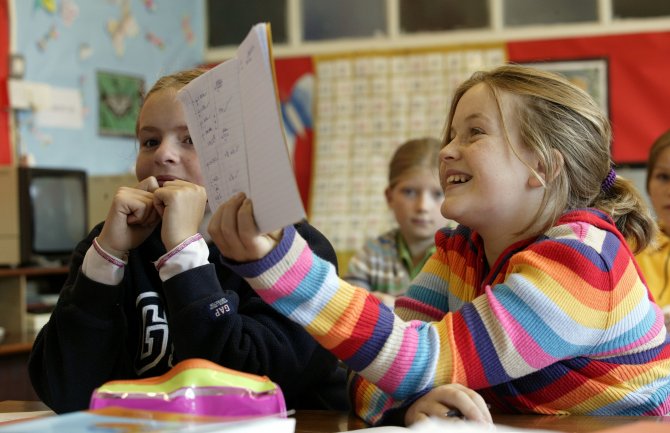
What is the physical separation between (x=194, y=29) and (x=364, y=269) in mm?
2731

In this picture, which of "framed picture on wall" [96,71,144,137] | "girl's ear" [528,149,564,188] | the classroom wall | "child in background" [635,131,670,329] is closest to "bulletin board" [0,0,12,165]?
the classroom wall

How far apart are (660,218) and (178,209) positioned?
1.97m

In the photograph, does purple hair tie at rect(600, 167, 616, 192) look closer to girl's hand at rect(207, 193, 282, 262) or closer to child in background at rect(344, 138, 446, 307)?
girl's hand at rect(207, 193, 282, 262)

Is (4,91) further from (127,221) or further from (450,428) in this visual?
(450,428)

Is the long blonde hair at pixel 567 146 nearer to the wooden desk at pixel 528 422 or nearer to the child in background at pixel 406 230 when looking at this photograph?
the wooden desk at pixel 528 422

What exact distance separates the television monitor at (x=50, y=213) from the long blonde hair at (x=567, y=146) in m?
2.55

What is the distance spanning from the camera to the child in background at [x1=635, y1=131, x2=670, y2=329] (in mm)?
2586

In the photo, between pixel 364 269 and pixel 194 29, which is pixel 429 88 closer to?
pixel 194 29

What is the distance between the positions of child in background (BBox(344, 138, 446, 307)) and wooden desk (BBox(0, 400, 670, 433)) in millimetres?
1686

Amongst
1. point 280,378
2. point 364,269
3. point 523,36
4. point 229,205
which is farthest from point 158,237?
point 523,36

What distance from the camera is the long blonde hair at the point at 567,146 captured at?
1.16m

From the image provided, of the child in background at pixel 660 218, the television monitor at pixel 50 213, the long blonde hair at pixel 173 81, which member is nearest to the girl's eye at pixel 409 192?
the child in background at pixel 660 218

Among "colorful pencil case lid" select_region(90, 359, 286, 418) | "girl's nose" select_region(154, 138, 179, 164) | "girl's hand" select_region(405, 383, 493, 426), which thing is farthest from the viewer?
"girl's nose" select_region(154, 138, 179, 164)

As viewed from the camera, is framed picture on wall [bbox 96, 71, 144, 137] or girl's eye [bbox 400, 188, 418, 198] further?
framed picture on wall [bbox 96, 71, 144, 137]
